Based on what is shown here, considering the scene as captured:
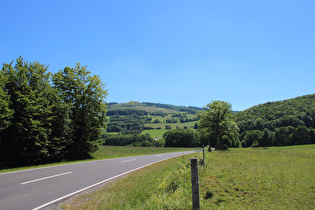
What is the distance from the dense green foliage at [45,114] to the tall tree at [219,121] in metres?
25.9

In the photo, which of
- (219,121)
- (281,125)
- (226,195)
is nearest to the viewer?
(226,195)

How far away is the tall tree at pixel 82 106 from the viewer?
23203 mm

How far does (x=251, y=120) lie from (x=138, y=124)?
300 feet

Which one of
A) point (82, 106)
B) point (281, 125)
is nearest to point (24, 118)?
point (82, 106)

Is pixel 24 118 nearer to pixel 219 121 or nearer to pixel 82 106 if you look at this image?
pixel 82 106

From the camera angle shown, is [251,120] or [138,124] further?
[138,124]

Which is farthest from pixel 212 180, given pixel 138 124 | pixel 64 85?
pixel 138 124

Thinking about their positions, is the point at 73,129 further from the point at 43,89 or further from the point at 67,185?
the point at 67,185

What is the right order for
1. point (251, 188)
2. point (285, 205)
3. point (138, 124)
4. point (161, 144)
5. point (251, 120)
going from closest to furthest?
1. point (285, 205)
2. point (251, 188)
3. point (251, 120)
4. point (161, 144)
5. point (138, 124)

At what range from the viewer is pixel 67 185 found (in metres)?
8.11

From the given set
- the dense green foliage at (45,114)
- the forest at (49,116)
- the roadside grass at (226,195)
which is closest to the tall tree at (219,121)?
the forest at (49,116)

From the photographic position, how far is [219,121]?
1628 inches

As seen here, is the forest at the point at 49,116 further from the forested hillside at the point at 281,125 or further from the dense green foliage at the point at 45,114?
the forested hillside at the point at 281,125

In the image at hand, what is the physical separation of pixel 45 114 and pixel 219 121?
113 ft
